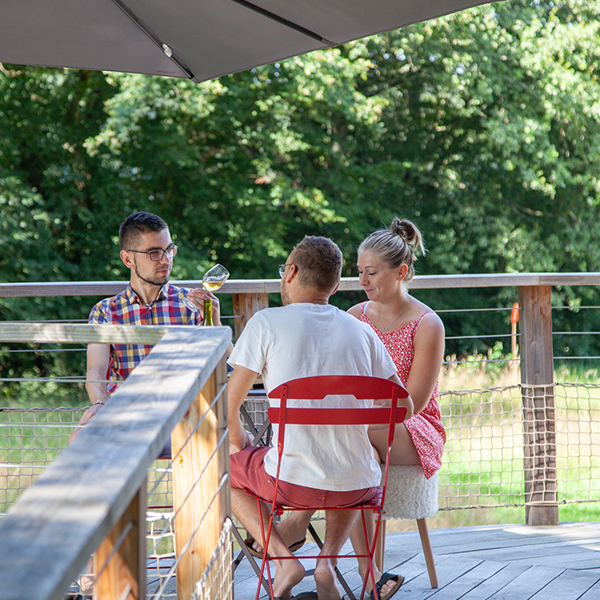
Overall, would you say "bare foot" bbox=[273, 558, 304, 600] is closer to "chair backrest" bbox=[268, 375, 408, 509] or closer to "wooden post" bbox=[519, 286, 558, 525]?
"chair backrest" bbox=[268, 375, 408, 509]

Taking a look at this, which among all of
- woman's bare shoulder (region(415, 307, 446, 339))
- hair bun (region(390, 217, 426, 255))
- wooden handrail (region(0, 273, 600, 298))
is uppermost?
hair bun (region(390, 217, 426, 255))

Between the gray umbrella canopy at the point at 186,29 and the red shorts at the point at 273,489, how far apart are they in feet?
4.27

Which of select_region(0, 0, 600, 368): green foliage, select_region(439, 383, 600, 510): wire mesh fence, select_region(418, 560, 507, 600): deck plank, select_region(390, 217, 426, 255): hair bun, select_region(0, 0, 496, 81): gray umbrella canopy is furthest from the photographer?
select_region(0, 0, 600, 368): green foliage

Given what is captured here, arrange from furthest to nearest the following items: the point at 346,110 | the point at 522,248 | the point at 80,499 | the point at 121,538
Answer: the point at 522,248 < the point at 346,110 < the point at 121,538 < the point at 80,499

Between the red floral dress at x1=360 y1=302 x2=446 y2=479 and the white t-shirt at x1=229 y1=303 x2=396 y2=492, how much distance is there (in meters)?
0.38

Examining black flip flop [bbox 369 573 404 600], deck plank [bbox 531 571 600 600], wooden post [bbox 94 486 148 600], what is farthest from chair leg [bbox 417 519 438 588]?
wooden post [bbox 94 486 148 600]

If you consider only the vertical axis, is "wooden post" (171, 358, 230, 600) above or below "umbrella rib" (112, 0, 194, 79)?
below

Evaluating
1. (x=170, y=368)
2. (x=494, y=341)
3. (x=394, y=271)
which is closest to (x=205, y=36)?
(x=394, y=271)

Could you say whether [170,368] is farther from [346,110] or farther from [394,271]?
[346,110]

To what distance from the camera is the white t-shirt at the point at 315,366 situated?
1816 millimetres

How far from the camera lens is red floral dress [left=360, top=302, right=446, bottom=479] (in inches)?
88.7

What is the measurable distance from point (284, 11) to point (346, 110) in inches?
297

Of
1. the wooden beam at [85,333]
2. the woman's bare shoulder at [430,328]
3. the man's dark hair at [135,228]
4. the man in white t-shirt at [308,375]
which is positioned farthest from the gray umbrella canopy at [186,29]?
the wooden beam at [85,333]

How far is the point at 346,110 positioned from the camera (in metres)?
9.48
